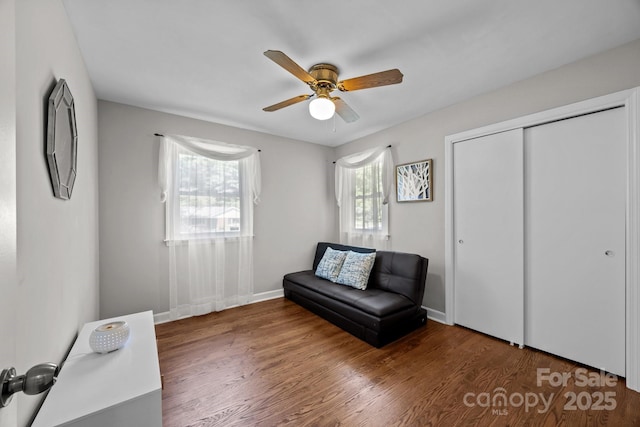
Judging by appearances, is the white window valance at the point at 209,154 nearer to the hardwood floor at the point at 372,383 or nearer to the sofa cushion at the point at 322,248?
the sofa cushion at the point at 322,248

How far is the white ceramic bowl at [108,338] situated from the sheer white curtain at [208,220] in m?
A: 1.69

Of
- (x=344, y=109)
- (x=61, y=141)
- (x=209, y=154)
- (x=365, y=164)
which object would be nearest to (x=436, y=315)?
(x=365, y=164)

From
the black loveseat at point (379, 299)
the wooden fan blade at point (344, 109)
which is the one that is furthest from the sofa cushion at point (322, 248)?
the wooden fan blade at point (344, 109)

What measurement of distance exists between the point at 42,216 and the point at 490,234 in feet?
10.8

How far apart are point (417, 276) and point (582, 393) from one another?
4.59ft

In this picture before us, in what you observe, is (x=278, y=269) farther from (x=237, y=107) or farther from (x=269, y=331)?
(x=237, y=107)

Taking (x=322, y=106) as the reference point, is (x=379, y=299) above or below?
below

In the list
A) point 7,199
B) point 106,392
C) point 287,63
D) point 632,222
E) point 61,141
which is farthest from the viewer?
point 632,222

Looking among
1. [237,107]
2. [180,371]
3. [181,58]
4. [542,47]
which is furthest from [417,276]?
[181,58]

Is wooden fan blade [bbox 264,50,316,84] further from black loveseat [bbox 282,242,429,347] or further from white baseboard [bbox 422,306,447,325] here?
white baseboard [bbox 422,306,447,325]

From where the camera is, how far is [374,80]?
1890mm

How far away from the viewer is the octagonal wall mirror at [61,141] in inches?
47.1

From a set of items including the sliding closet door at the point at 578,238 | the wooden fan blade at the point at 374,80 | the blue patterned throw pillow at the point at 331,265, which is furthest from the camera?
the blue patterned throw pillow at the point at 331,265

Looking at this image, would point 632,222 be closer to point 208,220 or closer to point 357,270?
point 357,270
